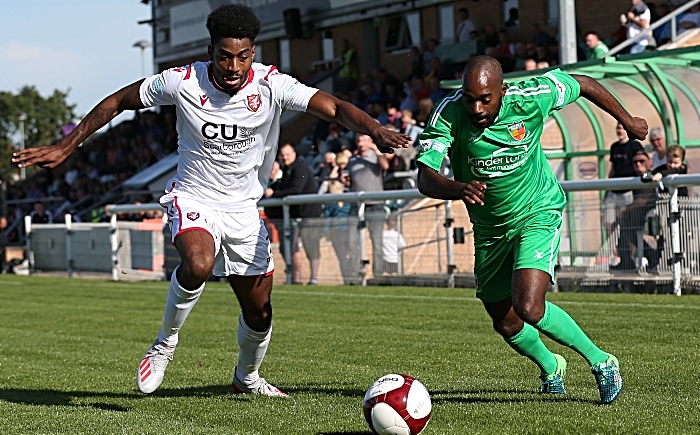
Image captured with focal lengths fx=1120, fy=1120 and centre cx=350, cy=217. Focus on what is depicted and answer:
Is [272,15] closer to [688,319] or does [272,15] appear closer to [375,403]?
[688,319]

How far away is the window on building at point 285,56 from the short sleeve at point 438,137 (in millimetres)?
30828

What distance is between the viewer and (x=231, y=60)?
6941 mm

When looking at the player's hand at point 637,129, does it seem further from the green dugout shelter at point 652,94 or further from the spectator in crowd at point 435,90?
the spectator in crowd at point 435,90

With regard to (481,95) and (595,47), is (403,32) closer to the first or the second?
(595,47)

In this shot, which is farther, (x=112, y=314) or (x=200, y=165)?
(x=112, y=314)

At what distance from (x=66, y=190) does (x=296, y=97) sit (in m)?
31.3

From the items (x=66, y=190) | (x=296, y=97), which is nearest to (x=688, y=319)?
(x=296, y=97)

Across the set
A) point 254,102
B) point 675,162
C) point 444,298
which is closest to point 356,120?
point 254,102

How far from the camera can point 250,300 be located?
748 cm

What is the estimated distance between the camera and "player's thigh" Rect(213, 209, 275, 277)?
7.25m

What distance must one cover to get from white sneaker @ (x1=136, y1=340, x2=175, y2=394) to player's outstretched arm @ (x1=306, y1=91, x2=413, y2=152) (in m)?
1.79

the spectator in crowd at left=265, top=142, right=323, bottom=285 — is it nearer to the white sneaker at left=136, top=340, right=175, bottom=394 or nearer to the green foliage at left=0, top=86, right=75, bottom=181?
the white sneaker at left=136, top=340, right=175, bottom=394

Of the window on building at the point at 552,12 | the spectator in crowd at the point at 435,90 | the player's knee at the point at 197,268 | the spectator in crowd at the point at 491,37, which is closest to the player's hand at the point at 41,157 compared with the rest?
the player's knee at the point at 197,268

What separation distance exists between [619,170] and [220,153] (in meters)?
9.05
